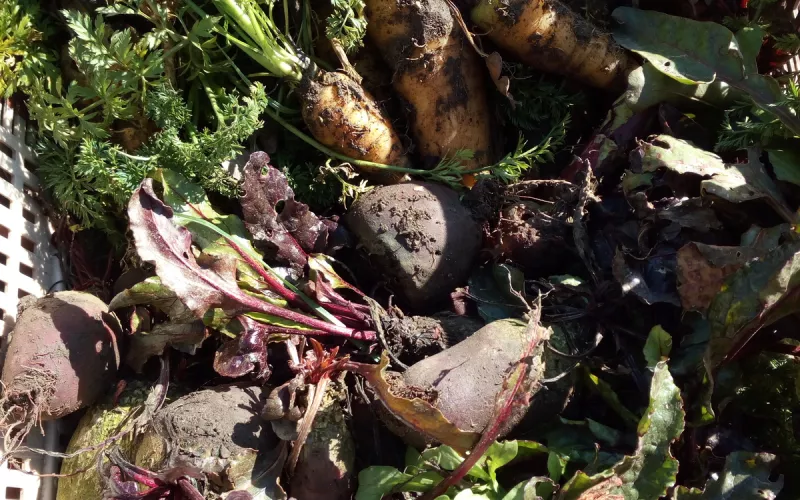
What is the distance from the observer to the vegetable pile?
5.11 feet

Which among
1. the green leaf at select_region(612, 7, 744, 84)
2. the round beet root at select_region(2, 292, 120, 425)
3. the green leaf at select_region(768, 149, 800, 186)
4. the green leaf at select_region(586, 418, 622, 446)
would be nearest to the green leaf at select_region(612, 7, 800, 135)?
the green leaf at select_region(612, 7, 744, 84)

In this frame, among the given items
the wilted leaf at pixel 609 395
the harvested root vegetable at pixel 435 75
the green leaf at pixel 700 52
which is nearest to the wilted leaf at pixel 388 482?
the wilted leaf at pixel 609 395

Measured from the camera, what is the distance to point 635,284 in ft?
5.58

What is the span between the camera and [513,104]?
2.04m

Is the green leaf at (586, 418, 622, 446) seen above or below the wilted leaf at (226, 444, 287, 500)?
below

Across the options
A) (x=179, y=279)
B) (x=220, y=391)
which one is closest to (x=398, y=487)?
(x=220, y=391)

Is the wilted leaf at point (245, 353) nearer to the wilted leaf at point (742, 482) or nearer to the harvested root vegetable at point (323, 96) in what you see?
the harvested root vegetable at point (323, 96)

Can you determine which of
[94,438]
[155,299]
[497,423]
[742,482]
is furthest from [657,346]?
[94,438]

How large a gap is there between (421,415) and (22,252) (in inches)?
52.4

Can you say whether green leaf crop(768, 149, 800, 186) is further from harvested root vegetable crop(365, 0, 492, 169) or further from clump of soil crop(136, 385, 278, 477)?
clump of soil crop(136, 385, 278, 477)

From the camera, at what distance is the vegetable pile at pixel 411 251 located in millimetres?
1558

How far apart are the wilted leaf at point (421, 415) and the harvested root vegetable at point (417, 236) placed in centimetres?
46

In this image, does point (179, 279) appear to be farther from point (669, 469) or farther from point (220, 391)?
point (669, 469)

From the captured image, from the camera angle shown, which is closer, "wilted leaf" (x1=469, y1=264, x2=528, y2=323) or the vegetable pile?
the vegetable pile
